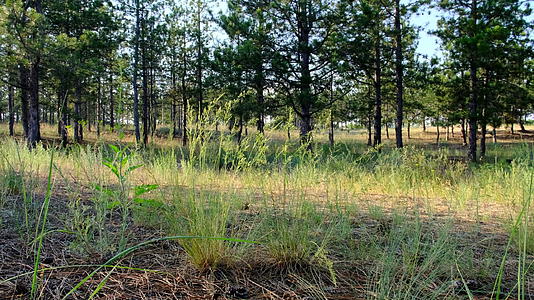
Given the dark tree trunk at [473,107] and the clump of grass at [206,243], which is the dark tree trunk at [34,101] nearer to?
the clump of grass at [206,243]

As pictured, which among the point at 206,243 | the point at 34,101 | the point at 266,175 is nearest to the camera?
the point at 206,243

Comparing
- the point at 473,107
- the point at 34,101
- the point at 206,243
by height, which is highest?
the point at 34,101

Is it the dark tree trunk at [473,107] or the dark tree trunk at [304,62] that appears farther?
the dark tree trunk at [473,107]

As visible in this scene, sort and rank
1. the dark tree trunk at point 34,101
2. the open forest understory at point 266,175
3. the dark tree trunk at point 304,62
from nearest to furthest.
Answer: the open forest understory at point 266,175, the dark tree trunk at point 34,101, the dark tree trunk at point 304,62

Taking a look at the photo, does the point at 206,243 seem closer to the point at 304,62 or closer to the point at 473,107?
the point at 304,62

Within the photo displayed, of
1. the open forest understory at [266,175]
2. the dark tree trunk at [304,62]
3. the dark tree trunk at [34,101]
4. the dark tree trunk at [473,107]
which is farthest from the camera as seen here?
the dark tree trunk at [473,107]

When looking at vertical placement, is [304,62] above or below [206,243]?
above

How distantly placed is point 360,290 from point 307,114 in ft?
39.1

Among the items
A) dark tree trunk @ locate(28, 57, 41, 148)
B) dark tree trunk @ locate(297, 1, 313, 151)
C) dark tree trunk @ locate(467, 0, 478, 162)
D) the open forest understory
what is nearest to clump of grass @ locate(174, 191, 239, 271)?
the open forest understory

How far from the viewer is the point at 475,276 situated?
174 centimetres

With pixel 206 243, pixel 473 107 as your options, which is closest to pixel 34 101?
pixel 206 243

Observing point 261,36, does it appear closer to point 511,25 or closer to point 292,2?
point 292,2

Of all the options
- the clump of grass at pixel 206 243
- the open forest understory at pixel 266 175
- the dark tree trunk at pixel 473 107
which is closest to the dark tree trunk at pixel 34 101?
the open forest understory at pixel 266 175

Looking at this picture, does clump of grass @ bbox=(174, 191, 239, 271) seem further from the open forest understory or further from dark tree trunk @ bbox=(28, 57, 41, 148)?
dark tree trunk @ bbox=(28, 57, 41, 148)
